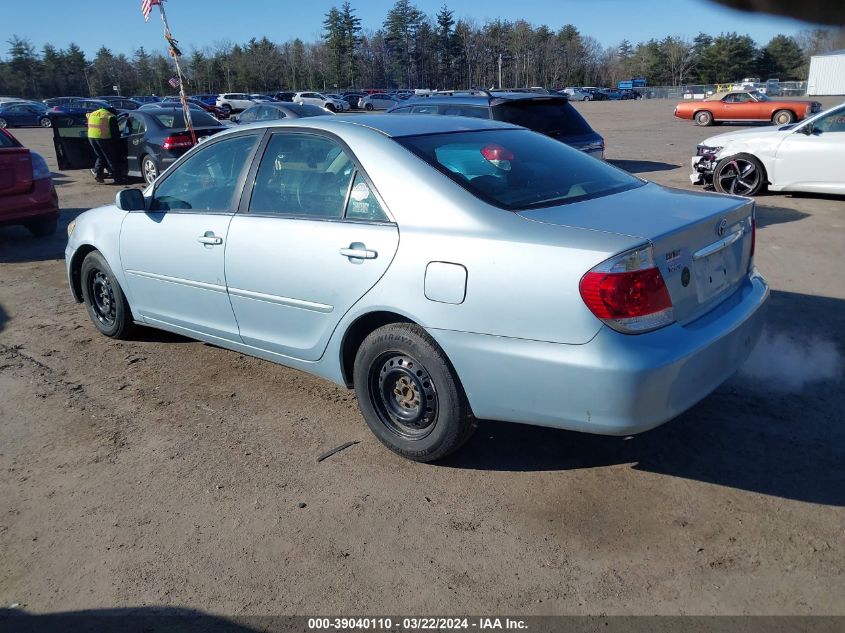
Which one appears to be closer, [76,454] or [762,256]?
[76,454]

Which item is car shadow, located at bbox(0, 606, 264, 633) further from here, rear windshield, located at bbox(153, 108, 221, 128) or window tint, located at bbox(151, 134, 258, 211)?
rear windshield, located at bbox(153, 108, 221, 128)

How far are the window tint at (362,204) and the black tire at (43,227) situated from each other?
7.52 metres

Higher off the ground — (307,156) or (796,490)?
(307,156)

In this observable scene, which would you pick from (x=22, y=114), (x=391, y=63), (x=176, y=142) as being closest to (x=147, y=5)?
(x=176, y=142)

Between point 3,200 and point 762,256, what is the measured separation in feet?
28.5

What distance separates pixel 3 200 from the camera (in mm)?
8789

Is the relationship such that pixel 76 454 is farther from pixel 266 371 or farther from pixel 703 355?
pixel 703 355

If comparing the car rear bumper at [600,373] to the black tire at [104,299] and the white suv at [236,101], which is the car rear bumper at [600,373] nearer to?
the black tire at [104,299]

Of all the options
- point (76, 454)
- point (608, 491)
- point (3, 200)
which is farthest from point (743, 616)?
point (3, 200)

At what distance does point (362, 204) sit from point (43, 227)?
7.88 m

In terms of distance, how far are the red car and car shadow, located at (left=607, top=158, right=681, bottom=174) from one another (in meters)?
9.95

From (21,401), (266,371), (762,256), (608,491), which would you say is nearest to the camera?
(608,491)

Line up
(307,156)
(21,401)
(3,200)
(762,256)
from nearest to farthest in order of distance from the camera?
1. (307,156)
2. (21,401)
3. (762,256)
4. (3,200)

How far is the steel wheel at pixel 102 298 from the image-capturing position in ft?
17.3
